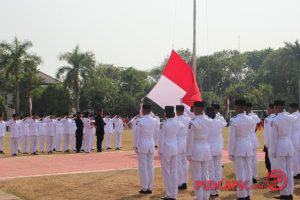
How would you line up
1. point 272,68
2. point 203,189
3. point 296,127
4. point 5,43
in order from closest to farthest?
point 203,189 → point 296,127 → point 5,43 → point 272,68

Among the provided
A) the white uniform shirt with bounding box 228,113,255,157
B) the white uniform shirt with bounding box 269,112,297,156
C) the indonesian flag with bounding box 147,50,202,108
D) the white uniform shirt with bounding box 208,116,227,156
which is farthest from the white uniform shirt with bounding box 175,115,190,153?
the indonesian flag with bounding box 147,50,202,108

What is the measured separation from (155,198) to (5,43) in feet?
145

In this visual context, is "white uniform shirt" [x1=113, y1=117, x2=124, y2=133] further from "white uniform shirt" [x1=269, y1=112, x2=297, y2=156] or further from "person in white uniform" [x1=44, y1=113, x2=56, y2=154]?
"white uniform shirt" [x1=269, y1=112, x2=297, y2=156]

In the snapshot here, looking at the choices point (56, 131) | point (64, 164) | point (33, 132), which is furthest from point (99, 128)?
point (64, 164)

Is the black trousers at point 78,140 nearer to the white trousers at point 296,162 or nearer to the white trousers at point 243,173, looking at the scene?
the white trousers at point 296,162

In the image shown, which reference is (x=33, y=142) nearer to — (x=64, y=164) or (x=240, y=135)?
(x=64, y=164)

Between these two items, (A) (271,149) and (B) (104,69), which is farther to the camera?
(B) (104,69)

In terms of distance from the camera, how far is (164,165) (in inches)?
391

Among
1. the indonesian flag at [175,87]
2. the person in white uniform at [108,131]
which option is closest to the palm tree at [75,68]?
the person in white uniform at [108,131]

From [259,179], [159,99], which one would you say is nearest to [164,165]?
[259,179]

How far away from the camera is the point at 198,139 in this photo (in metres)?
8.98

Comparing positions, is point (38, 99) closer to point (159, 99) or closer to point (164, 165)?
point (159, 99)

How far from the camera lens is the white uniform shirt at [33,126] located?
21469mm

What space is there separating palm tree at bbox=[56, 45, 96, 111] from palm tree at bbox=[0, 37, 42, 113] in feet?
12.8
